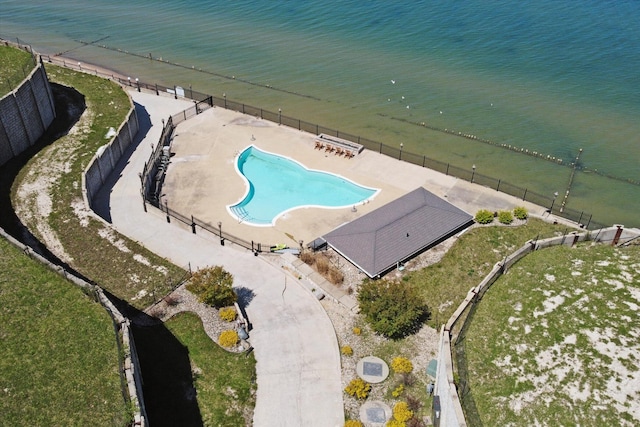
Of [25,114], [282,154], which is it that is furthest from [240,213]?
[25,114]

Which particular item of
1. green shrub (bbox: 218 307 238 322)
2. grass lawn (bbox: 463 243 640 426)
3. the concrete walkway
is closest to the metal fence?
the concrete walkway

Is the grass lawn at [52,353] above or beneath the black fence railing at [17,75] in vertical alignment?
beneath

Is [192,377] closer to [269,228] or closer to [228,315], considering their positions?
[228,315]

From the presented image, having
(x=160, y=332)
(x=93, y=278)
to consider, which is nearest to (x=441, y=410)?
(x=160, y=332)

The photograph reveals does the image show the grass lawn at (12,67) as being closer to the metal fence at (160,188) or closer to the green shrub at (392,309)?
the metal fence at (160,188)

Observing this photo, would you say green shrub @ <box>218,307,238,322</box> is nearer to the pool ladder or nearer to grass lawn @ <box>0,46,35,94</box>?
the pool ladder

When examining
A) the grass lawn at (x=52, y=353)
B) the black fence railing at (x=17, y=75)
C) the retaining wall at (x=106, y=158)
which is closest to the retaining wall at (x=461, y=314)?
the grass lawn at (x=52, y=353)

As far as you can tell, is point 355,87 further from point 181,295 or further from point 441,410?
point 441,410
